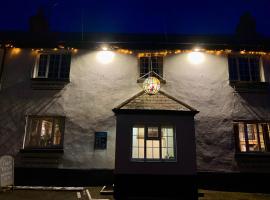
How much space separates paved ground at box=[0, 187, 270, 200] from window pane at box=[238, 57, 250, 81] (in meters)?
6.38

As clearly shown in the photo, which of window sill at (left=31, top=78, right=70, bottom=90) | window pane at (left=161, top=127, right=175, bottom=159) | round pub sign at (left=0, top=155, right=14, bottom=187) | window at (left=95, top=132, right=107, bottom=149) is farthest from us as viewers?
window sill at (left=31, top=78, right=70, bottom=90)

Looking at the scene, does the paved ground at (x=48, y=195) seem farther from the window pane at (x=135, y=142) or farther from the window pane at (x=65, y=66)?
the window pane at (x=65, y=66)

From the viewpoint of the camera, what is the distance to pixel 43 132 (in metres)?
12.7

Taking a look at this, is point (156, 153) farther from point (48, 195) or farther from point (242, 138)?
point (48, 195)

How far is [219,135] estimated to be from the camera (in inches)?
488

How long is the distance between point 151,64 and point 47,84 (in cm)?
607

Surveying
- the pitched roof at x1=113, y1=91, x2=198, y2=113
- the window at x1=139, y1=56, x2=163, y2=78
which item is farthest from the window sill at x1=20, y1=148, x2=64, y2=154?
the window at x1=139, y1=56, x2=163, y2=78

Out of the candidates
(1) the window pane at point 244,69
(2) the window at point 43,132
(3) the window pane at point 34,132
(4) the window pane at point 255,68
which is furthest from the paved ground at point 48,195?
(4) the window pane at point 255,68

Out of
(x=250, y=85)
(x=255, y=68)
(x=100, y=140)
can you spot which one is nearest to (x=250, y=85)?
(x=250, y=85)

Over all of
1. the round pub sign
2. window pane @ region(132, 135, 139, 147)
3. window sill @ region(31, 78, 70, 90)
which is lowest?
the round pub sign

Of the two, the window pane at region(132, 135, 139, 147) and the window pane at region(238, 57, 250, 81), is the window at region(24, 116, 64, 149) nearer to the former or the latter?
the window pane at region(132, 135, 139, 147)

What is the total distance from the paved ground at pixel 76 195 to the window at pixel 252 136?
2.39 m

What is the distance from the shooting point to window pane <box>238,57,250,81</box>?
1352 centimetres

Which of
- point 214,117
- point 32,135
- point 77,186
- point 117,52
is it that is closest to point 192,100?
point 214,117
